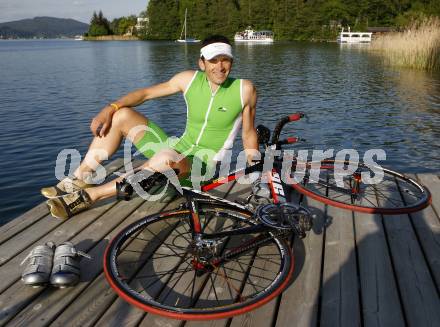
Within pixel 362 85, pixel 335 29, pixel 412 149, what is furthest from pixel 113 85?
pixel 335 29

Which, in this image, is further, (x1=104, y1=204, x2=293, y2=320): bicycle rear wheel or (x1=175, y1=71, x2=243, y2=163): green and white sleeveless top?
(x1=175, y1=71, x2=243, y2=163): green and white sleeveless top

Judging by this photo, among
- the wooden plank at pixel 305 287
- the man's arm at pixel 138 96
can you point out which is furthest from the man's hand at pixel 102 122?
the wooden plank at pixel 305 287

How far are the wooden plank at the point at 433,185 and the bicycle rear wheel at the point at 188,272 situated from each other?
2933mm

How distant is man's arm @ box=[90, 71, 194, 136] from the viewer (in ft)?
15.6

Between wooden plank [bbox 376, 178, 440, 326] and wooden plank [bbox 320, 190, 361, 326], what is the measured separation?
0.44 meters

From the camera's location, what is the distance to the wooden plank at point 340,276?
132 inches

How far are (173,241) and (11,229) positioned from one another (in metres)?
2.10

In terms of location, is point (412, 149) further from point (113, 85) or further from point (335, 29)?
point (335, 29)

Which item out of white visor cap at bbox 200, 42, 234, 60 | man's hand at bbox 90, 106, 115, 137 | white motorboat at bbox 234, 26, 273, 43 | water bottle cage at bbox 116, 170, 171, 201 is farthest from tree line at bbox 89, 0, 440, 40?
water bottle cage at bbox 116, 170, 171, 201

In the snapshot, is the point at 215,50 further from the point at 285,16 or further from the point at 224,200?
the point at 285,16

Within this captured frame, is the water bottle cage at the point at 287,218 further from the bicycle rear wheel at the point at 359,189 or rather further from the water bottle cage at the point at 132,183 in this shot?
the bicycle rear wheel at the point at 359,189

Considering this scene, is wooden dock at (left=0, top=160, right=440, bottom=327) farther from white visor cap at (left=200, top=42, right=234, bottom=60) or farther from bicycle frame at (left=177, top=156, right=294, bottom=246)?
white visor cap at (left=200, top=42, right=234, bottom=60)

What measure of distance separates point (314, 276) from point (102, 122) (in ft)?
9.81

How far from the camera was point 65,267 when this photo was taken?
367 centimetres
